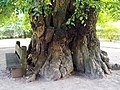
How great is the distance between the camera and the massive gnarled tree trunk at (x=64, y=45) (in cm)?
589

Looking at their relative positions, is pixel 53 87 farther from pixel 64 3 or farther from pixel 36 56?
pixel 64 3

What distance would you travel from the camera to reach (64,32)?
6090mm

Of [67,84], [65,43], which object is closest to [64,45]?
[65,43]

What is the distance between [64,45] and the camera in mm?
6234

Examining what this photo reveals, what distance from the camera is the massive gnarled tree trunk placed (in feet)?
19.3

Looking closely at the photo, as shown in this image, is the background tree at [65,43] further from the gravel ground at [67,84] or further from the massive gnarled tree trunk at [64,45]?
the gravel ground at [67,84]

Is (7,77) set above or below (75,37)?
below

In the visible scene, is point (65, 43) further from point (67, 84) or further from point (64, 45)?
point (67, 84)

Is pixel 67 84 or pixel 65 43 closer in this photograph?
pixel 67 84

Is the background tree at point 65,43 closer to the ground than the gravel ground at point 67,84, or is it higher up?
higher up

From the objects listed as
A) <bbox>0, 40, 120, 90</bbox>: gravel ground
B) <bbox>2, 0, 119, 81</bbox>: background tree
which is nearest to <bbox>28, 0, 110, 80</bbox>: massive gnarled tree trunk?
<bbox>2, 0, 119, 81</bbox>: background tree

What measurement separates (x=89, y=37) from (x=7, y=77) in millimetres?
2772

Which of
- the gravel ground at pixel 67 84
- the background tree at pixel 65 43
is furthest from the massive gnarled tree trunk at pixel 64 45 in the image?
the gravel ground at pixel 67 84

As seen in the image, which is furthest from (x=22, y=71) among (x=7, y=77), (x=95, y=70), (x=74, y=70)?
(x=95, y=70)
